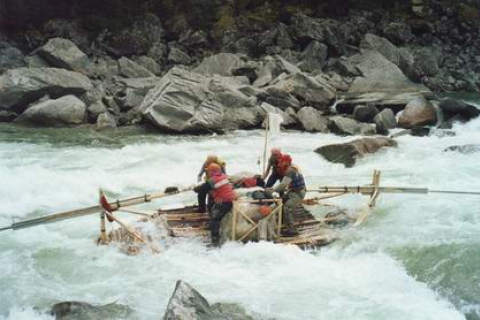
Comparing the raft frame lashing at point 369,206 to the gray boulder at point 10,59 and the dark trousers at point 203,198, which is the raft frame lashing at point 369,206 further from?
the gray boulder at point 10,59

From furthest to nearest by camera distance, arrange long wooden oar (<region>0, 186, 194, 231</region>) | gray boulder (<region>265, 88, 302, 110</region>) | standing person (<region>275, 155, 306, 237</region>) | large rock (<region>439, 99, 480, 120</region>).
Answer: gray boulder (<region>265, 88, 302, 110</region>), large rock (<region>439, 99, 480, 120</region>), standing person (<region>275, 155, 306, 237</region>), long wooden oar (<region>0, 186, 194, 231</region>)

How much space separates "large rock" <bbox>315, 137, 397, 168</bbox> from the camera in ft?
44.7

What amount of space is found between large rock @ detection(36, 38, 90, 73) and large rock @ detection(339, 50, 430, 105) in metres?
11.9

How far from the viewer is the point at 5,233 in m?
8.77

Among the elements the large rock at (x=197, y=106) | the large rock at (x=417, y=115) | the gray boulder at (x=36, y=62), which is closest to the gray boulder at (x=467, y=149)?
the large rock at (x=417, y=115)

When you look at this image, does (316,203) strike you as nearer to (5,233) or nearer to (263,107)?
(5,233)

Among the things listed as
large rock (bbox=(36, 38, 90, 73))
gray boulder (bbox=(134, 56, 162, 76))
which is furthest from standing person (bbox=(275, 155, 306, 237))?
gray boulder (bbox=(134, 56, 162, 76))

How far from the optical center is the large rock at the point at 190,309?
5277 mm

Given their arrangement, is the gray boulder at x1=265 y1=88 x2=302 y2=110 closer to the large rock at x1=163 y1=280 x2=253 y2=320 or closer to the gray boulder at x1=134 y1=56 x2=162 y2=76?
the gray boulder at x1=134 y1=56 x2=162 y2=76

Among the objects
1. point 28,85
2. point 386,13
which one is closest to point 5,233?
point 28,85

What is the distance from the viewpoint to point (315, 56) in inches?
1114

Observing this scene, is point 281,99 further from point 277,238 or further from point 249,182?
point 277,238

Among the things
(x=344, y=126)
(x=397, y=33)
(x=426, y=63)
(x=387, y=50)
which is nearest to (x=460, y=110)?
(x=344, y=126)

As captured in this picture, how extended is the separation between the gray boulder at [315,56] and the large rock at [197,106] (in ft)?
30.8
